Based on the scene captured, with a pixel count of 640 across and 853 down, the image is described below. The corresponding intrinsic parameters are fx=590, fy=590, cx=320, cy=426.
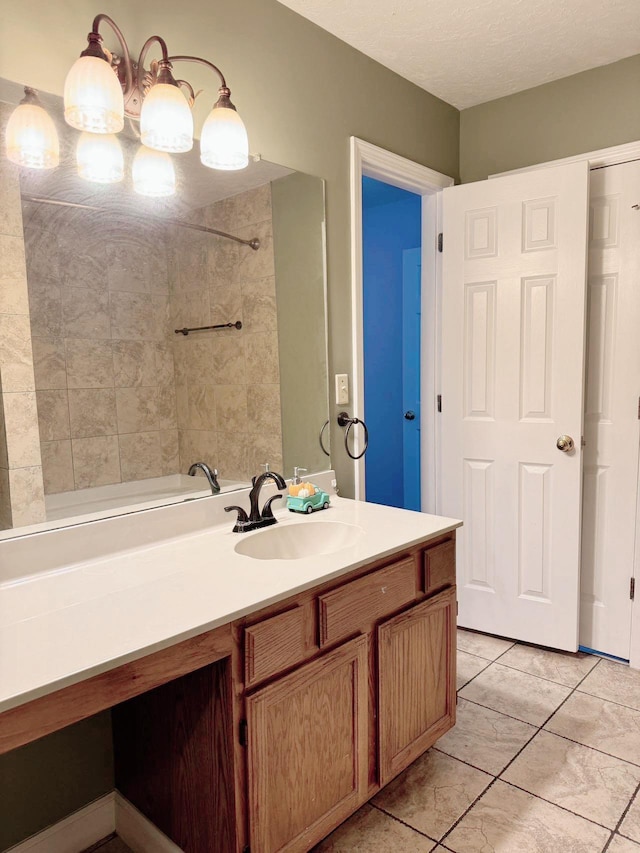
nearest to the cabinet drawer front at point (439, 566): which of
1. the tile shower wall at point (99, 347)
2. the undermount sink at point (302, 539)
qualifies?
the undermount sink at point (302, 539)

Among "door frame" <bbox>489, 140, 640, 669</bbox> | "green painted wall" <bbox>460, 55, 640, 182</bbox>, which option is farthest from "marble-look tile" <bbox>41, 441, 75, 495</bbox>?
"green painted wall" <bbox>460, 55, 640, 182</bbox>

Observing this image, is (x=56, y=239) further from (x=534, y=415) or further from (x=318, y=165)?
(x=534, y=415)

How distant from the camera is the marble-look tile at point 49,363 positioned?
1438mm

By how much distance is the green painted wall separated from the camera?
94.0 inches

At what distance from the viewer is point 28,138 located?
1374 mm

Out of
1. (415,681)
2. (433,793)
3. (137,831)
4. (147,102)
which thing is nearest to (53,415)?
(147,102)

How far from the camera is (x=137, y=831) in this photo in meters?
1.56

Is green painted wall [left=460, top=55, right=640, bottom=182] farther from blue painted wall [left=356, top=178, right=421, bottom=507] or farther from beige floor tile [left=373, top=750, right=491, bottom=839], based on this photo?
beige floor tile [left=373, top=750, right=491, bottom=839]

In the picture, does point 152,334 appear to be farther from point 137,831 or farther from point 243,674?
point 137,831

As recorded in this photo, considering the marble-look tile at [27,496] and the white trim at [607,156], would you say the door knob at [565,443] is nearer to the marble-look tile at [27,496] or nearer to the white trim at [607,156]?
the white trim at [607,156]

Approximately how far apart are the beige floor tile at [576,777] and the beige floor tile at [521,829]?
0.15 feet

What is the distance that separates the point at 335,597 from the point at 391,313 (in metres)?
2.94

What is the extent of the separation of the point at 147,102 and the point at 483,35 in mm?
1362

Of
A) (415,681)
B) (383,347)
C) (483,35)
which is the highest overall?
(483,35)
